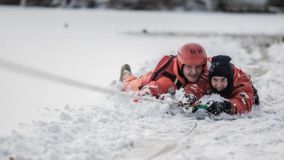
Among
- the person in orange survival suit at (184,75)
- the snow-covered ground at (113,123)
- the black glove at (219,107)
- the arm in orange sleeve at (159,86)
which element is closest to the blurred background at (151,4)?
the snow-covered ground at (113,123)

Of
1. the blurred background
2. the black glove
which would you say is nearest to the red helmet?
the black glove

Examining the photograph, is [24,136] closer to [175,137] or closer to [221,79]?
[175,137]

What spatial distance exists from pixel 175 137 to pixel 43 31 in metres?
14.7

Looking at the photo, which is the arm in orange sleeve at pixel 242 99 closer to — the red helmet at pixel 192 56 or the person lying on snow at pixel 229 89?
the person lying on snow at pixel 229 89

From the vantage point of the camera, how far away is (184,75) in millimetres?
6258

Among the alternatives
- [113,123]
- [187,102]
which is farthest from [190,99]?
[113,123]

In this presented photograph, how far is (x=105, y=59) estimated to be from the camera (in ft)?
38.9

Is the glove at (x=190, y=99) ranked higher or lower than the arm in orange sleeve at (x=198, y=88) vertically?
lower

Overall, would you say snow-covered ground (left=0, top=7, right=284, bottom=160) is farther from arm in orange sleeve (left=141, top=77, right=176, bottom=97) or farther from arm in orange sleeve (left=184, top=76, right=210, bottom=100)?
arm in orange sleeve (left=184, top=76, right=210, bottom=100)

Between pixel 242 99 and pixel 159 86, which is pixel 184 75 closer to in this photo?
pixel 159 86

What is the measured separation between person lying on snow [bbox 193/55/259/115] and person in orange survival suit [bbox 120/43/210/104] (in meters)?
0.17

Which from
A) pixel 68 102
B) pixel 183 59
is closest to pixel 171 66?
pixel 183 59

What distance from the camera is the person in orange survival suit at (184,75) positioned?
607 centimetres

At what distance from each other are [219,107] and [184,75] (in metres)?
0.82
